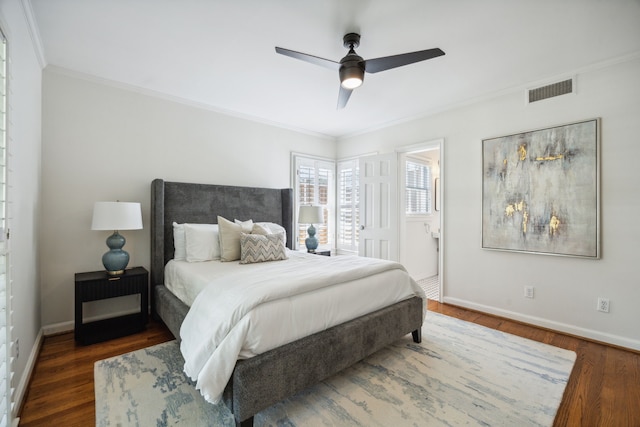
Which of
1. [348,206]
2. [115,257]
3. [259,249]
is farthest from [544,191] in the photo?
[115,257]

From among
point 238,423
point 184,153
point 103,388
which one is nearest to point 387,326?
point 238,423

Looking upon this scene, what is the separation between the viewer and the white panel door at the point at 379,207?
4.34 meters

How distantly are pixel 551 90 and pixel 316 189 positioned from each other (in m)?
3.36

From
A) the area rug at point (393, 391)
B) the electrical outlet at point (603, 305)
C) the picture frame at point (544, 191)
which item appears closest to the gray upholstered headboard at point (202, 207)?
the area rug at point (393, 391)

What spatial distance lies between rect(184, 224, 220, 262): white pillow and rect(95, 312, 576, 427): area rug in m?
0.86

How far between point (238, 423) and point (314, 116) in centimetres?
374

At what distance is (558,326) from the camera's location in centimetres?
298

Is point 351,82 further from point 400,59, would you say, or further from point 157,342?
point 157,342

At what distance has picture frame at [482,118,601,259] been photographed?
2.78 metres

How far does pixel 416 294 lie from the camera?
2689 mm

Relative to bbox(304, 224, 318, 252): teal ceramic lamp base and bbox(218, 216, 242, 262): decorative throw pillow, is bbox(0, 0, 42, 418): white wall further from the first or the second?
bbox(304, 224, 318, 252): teal ceramic lamp base

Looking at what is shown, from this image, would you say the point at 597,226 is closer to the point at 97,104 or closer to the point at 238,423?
the point at 238,423

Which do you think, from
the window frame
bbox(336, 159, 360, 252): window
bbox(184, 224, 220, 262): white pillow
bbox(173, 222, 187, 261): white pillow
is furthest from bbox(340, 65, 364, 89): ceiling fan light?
the window frame

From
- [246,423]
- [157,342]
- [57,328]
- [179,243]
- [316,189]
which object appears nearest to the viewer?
[246,423]
